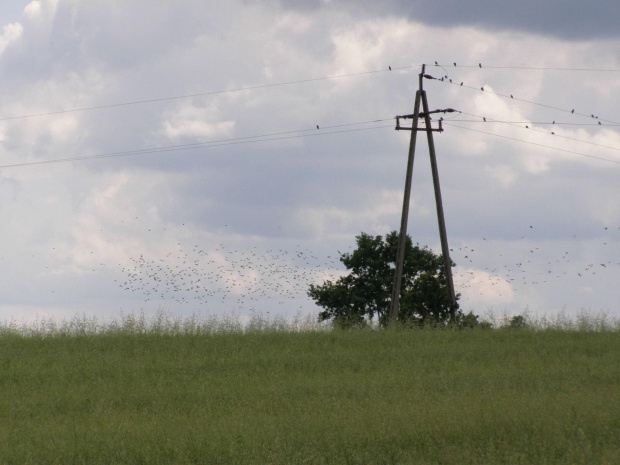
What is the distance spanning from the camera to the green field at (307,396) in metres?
11.1

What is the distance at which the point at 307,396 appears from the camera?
611 inches

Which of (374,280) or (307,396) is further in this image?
(374,280)

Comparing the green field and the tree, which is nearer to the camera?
the green field

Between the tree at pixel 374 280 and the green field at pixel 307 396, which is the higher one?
the tree at pixel 374 280

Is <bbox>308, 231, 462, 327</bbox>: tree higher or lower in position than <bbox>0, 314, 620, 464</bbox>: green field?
higher

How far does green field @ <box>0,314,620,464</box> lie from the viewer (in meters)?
11.1

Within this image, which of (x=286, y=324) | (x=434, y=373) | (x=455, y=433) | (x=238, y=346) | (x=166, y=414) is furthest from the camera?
(x=286, y=324)

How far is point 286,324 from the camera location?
2598 centimetres

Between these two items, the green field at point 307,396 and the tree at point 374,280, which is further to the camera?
the tree at point 374,280

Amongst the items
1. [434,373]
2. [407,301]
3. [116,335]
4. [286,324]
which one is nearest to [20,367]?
[116,335]

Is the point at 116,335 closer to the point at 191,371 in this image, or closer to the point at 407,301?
the point at 191,371

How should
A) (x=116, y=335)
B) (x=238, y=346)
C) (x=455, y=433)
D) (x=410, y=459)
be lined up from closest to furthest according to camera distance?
(x=410, y=459)
(x=455, y=433)
(x=238, y=346)
(x=116, y=335)

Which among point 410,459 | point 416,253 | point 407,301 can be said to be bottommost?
point 410,459

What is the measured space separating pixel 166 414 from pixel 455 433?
19.5 feet
